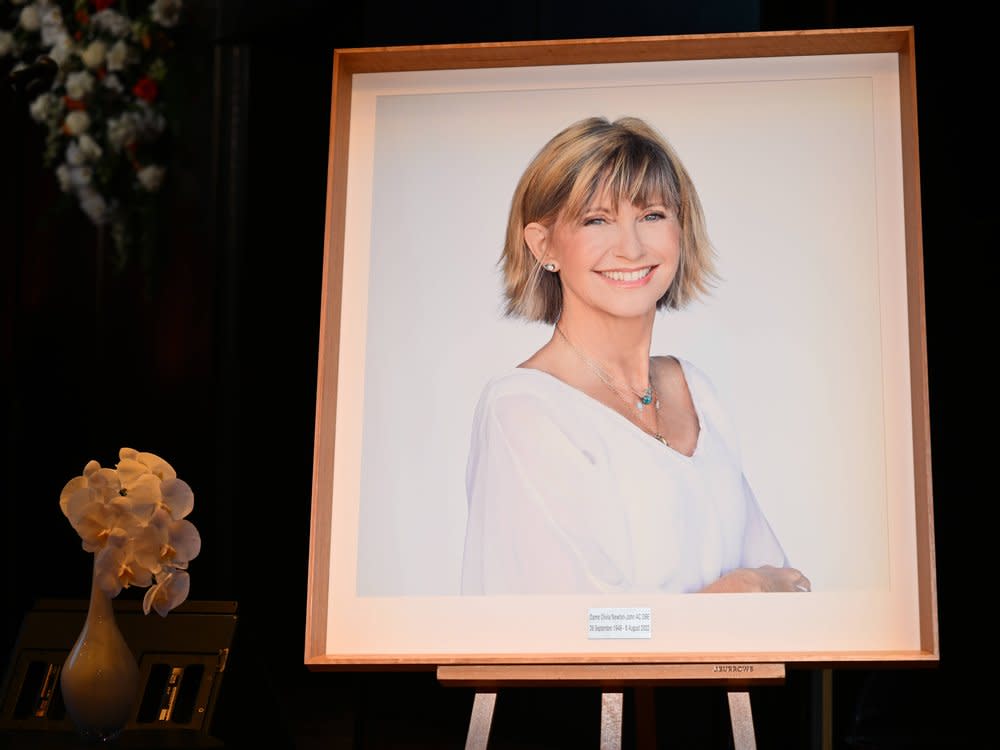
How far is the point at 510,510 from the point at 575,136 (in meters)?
0.68

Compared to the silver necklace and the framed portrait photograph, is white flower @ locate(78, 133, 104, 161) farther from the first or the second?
the silver necklace

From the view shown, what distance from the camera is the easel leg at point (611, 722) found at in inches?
70.9

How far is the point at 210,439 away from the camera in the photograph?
10.6 feet

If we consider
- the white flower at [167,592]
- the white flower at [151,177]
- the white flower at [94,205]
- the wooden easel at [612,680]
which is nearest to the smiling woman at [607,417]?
the wooden easel at [612,680]

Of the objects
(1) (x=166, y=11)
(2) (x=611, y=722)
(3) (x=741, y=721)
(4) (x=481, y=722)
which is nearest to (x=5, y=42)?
(1) (x=166, y=11)

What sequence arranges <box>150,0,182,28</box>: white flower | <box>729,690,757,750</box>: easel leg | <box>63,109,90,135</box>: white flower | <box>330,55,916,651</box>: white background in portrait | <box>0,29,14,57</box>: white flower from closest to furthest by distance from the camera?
<box>729,690,757,750</box>: easel leg
<box>330,55,916,651</box>: white background in portrait
<box>150,0,182,28</box>: white flower
<box>63,109,90,135</box>: white flower
<box>0,29,14,57</box>: white flower

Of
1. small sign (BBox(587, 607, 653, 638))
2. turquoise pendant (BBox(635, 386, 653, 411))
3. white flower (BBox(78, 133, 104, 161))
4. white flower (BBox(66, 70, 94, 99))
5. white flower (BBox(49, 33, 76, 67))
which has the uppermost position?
white flower (BBox(49, 33, 76, 67))

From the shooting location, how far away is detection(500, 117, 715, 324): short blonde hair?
1.99m

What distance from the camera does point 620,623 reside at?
1.85 metres

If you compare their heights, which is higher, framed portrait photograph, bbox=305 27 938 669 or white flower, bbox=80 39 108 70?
white flower, bbox=80 39 108 70

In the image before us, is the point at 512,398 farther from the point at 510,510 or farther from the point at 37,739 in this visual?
the point at 37,739

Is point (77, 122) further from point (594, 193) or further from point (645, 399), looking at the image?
point (645, 399)

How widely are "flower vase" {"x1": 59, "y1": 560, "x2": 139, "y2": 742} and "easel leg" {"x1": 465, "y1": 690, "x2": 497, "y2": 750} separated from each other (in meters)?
0.57

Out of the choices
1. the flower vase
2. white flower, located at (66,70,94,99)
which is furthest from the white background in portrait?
white flower, located at (66,70,94,99)
